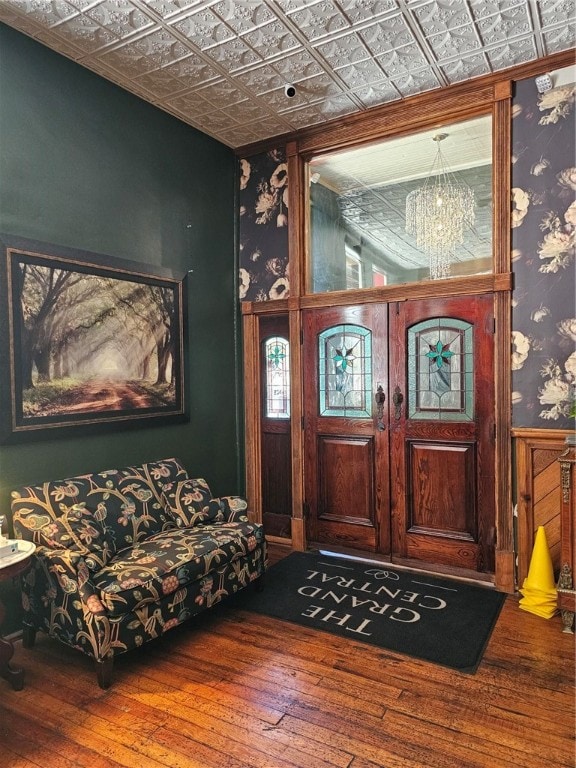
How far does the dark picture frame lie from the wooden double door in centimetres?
116

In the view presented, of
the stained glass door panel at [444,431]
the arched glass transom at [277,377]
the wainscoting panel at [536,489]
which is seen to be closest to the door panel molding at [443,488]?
the stained glass door panel at [444,431]

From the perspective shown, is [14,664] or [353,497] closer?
[14,664]

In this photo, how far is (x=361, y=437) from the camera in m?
4.07

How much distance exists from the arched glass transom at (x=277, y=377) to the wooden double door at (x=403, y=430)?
0.24 metres

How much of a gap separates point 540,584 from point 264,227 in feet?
11.1

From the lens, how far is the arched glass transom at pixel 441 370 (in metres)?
3.65

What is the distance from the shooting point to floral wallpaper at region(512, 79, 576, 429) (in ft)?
10.7

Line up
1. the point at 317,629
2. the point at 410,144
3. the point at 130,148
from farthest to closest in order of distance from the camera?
1. the point at 410,144
2. the point at 130,148
3. the point at 317,629

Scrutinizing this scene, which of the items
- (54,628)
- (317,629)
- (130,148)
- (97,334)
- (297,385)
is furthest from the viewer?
(297,385)

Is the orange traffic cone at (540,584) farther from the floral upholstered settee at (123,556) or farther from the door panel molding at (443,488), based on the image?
the floral upholstered settee at (123,556)

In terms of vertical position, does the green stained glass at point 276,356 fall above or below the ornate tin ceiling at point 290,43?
below

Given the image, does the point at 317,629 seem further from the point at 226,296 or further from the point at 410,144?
the point at 410,144

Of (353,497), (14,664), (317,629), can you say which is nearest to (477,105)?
(353,497)

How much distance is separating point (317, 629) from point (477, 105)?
11.7 ft
